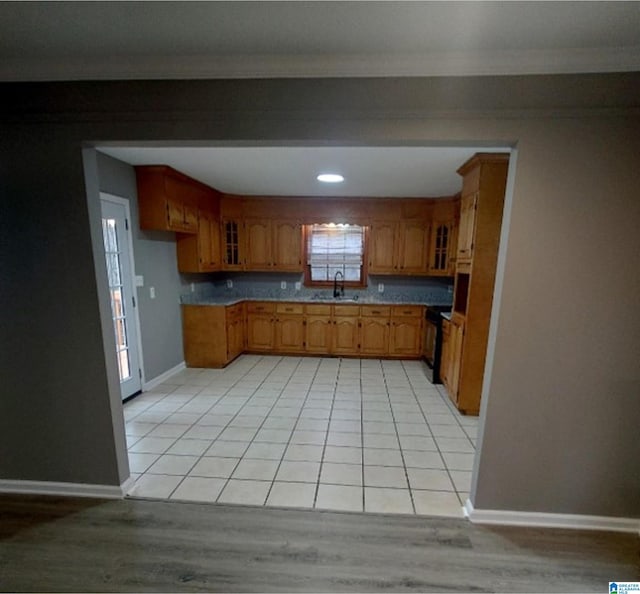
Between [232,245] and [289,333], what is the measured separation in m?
1.59

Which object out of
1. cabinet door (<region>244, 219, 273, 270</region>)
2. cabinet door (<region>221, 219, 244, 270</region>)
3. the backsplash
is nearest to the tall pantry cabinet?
the backsplash

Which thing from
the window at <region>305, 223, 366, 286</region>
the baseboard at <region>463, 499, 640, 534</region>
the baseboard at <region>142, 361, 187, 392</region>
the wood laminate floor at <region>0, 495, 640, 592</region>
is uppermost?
the window at <region>305, 223, 366, 286</region>

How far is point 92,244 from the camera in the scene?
1745mm

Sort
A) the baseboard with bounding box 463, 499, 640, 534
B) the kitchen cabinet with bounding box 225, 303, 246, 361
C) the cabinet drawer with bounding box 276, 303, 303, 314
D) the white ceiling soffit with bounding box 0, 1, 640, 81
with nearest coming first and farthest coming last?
1. the white ceiling soffit with bounding box 0, 1, 640, 81
2. the baseboard with bounding box 463, 499, 640, 534
3. the kitchen cabinet with bounding box 225, 303, 246, 361
4. the cabinet drawer with bounding box 276, 303, 303, 314

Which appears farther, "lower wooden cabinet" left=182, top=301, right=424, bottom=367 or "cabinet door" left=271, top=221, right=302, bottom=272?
"cabinet door" left=271, top=221, right=302, bottom=272

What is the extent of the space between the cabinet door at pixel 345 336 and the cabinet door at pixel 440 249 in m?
1.39

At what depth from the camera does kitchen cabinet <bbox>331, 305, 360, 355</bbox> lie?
4.72 meters

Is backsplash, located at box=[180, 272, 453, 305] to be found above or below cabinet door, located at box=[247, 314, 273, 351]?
above

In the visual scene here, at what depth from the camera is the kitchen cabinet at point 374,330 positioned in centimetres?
468

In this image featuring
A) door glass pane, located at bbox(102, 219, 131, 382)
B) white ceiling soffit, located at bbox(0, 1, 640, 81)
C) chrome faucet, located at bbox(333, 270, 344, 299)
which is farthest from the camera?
chrome faucet, located at bbox(333, 270, 344, 299)

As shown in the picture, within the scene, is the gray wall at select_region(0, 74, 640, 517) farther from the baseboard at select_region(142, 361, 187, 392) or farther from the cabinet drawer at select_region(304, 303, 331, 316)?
the cabinet drawer at select_region(304, 303, 331, 316)

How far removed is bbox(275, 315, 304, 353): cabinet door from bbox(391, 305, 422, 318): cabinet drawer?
138 cm

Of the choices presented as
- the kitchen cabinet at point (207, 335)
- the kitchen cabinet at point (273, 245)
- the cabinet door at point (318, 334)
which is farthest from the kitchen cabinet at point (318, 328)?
the kitchen cabinet at point (207, 335)

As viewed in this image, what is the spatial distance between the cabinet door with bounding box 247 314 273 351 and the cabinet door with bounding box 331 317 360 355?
97cm
